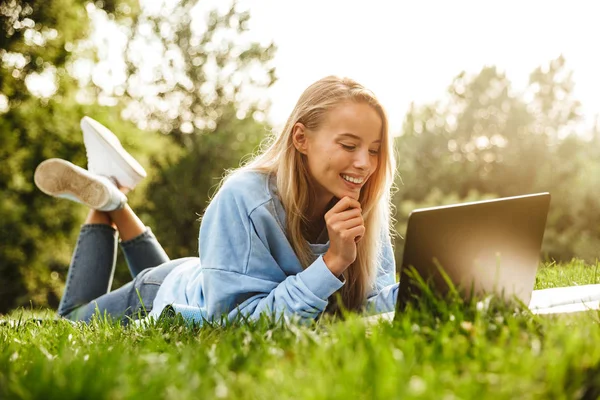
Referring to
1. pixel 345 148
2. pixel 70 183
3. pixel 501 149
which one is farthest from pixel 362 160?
pixel 501 149

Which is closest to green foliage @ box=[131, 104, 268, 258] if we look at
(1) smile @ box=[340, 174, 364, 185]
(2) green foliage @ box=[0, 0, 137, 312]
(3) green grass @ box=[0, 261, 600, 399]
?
(2) green foliage @ box=[0, 0, 137, 312]

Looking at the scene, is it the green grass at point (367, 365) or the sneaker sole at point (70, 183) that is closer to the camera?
the green grass at point (367, 365)

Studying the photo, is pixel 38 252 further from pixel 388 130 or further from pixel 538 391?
pixel 538 391

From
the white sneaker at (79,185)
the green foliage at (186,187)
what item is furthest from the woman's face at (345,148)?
the green foliage at (186,187)

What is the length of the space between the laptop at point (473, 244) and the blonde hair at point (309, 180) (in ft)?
3.14

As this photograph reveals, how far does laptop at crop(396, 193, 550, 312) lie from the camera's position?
1.89 metres

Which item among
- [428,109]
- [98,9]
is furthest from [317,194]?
[428,109]

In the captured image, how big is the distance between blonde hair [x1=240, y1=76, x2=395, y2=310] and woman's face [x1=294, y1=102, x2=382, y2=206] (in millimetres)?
51

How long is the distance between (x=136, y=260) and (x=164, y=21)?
24269 millimetres

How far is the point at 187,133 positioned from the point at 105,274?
23.0 metres

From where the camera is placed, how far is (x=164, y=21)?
26.9 meters

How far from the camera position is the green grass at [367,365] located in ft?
3.93

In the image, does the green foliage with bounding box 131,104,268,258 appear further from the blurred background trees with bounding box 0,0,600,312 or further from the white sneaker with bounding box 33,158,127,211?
the white sneaker with bounding box 33,158,127,211

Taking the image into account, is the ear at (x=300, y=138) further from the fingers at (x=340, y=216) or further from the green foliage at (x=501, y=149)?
the green foliage at (x=501, y=149)
